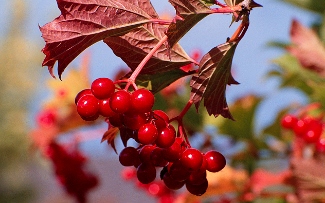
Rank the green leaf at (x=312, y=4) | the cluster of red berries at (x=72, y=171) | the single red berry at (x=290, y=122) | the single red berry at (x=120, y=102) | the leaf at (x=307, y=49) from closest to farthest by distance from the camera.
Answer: the single red berry at (x=120, y=102) → the leaf at (x=307, y=49) → the single red berry at (x=290, y=122) → the green leaf at (x=312, y=4) → the cluster of red berries at (x=72, y=171)

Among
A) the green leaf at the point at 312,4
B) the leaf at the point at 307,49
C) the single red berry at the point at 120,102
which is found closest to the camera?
the single red berry at the point at 120,102

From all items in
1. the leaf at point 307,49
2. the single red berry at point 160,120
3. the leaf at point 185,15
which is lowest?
the leaf at point 307,49

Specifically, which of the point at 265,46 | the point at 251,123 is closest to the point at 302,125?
the point at 251,123

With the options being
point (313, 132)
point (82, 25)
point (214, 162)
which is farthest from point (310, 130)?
point (82, 25)

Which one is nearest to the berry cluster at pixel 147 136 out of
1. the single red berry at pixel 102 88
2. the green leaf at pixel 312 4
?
the single red berry at pixel 102 88

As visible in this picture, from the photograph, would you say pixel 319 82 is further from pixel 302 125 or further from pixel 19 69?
pixel 19 69

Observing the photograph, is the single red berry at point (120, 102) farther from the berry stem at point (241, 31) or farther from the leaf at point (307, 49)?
the leaf at point (307, 49)

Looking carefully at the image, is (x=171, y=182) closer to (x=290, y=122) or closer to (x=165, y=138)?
(x=165, y=138)

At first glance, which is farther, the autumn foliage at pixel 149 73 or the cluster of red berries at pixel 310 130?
the cluster of red berries at pixel 310 130
